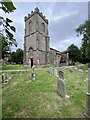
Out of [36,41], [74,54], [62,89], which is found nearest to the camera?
[62,89]

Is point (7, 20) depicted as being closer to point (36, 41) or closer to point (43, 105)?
point (43, 105)

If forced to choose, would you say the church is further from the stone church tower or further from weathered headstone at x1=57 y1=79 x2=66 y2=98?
weathered headstone at x1=57 y1=79 x2=66 y2=98

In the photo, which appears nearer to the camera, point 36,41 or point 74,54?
point 36,41

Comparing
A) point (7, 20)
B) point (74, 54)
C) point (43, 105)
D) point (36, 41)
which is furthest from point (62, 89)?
point (74, 54)

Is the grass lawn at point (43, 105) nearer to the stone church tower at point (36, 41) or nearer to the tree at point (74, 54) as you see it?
the stone church tower at point (36, 41)

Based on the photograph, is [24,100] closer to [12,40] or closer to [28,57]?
[12,40]

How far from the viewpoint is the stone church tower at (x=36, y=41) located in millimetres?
48434

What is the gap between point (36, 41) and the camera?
48.3 metres

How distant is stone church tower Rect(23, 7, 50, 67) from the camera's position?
48.4 m

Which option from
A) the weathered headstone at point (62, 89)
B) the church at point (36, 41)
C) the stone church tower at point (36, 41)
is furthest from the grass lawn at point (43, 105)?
the stone church tower at point (36, 41)

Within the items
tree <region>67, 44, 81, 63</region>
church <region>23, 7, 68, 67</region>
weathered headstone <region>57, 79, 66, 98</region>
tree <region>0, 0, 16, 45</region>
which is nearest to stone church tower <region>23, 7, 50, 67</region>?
church <region>23, 7, 68, 67</region>

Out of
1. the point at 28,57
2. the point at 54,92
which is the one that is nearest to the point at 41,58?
the point at 28,57

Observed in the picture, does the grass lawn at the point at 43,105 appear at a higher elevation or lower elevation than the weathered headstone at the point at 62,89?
lower

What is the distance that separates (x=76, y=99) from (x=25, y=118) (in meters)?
3.28
